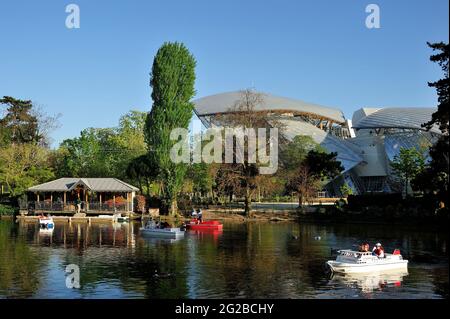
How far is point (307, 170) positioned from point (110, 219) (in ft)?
75.6

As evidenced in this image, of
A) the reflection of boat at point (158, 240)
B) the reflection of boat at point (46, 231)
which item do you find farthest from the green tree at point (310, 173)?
the reflection of boat at point (46, 231)

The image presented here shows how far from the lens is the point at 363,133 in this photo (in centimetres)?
10669

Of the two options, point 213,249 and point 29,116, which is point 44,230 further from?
point 29,116

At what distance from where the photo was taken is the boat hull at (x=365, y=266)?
83.1 ft

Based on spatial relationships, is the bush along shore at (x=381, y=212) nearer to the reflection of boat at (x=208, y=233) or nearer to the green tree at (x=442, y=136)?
the green tree at (x=442, y=136)

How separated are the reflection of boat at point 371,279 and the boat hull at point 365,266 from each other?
18 cm

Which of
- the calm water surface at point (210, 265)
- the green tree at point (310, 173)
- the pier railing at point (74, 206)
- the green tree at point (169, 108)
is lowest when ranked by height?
the calm water surface at point (210, 265)

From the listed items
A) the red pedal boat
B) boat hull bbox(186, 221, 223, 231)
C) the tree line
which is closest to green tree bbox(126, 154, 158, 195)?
the tree line

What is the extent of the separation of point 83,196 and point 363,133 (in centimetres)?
6202

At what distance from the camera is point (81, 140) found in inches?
2896

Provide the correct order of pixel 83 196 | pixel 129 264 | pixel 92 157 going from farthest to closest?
pixel 92 157
pixel 83 196
pixel 129 264

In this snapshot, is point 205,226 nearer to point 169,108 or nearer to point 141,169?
point 169,108

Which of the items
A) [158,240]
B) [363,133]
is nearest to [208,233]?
[158,240]
